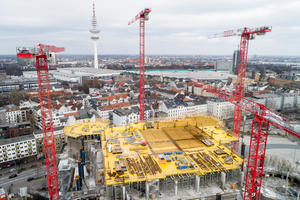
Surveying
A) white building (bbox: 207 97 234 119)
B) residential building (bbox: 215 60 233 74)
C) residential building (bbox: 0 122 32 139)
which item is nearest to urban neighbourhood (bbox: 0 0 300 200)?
residential building (bbox: 0 122 32 139)

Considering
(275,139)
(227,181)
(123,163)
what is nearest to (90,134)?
(123,163)

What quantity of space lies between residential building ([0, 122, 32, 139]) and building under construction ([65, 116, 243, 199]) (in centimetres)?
1045

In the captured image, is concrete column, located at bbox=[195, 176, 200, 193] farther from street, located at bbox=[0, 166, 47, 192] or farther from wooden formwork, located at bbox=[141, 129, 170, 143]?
street, located at bbox=[0, 166, 47, 192]

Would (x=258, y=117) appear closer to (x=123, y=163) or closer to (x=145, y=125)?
(x=123, y=163)

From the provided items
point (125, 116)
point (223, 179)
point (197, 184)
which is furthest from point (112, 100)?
point (223, 179)

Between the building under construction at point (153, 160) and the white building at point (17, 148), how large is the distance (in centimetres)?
632

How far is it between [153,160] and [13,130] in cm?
2206

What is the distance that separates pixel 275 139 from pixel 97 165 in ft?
83.1

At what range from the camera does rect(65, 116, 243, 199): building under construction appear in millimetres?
14141

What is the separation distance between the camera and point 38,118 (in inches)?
1282

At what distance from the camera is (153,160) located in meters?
16.2

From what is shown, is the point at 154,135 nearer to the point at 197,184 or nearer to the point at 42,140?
the point at 197,184

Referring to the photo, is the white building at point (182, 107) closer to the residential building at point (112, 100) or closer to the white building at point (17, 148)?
the residential building at point (112, 100)

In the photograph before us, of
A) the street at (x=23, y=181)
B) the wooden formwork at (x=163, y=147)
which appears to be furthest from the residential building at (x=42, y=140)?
the wooden formwork at (x=163, y=147)
